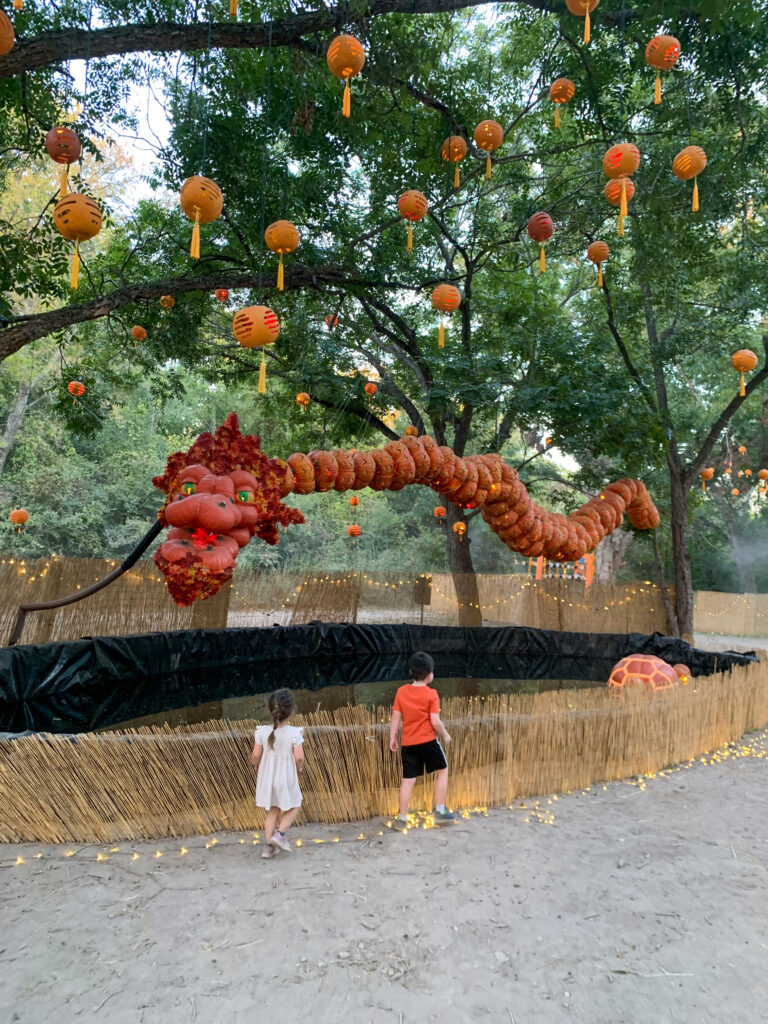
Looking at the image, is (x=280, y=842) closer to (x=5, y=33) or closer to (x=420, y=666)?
(x=420, y=666)

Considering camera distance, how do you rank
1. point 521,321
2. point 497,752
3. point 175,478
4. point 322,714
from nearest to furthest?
point 322,714
point 497,752
point 175,478
point 521,321

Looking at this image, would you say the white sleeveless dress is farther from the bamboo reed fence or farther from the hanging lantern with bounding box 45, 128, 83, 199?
the hanging lantern with bounding box 45, 128, 83, 199

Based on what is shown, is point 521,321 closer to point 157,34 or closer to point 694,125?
point 694,125

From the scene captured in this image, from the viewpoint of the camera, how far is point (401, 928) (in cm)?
275

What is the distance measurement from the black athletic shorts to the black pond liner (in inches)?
132

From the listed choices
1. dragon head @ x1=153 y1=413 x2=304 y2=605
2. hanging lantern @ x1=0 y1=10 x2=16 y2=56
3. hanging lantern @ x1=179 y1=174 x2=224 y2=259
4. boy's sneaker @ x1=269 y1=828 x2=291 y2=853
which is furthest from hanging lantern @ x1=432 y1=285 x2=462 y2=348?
boy's sneaker @ x1=269 y1=828 x2=291 y2=853

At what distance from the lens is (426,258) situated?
10.5 m

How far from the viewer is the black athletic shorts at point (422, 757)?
3.89m

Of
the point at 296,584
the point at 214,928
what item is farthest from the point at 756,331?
the point at 214,928

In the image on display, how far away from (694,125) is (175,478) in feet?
22.7

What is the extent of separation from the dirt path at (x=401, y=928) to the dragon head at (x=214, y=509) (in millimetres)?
1529

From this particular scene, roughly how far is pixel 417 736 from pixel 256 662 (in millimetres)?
6614

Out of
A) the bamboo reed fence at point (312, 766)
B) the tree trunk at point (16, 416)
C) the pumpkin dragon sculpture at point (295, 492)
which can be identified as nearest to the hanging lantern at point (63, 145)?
the pumpkin dragon sculpture at point (295, 492)

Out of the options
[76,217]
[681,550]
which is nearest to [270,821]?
[76,217]
